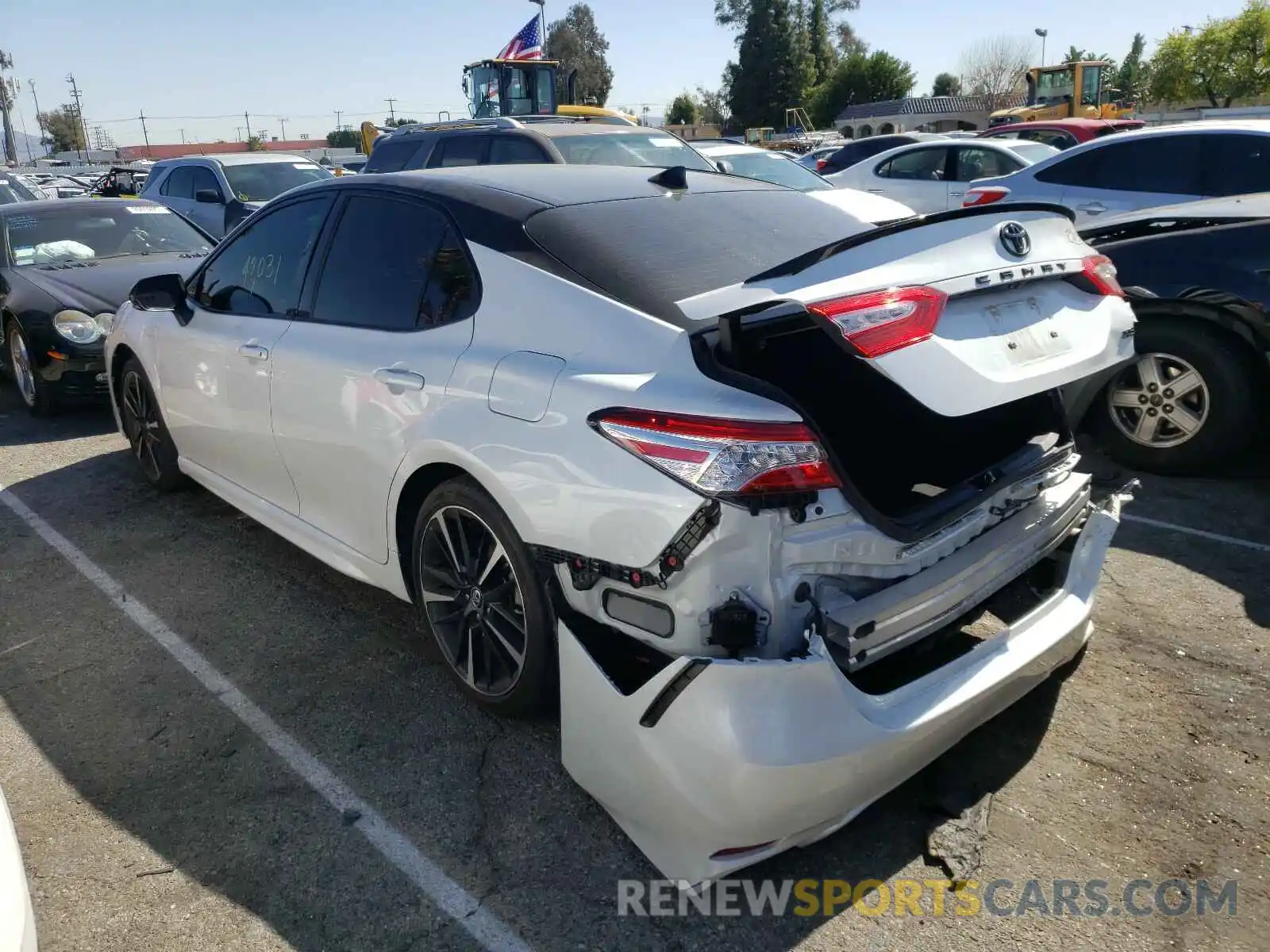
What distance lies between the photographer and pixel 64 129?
10081 centimetres

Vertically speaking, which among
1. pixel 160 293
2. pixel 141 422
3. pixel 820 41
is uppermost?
pixel 820 41

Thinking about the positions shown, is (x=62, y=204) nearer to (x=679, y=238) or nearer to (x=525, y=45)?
(x=679, y=238)

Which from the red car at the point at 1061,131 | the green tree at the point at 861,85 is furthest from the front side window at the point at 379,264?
Answer: the green tree at the point at 861,85

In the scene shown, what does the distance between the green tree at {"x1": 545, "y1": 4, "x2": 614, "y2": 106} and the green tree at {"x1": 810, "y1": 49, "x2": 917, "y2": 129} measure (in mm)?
26220

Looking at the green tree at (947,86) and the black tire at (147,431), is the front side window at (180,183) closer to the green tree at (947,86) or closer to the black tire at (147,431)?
the black tire at (147,431)

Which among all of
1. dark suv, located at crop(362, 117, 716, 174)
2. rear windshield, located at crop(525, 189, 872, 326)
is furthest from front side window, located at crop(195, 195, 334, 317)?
dark suv, located at crop(362, 117, 716, 174)

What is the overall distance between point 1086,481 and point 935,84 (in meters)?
85.5

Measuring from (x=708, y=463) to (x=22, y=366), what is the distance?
7.04m

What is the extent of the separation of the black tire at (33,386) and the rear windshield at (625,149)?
16.1 feet

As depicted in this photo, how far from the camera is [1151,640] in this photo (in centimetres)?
359

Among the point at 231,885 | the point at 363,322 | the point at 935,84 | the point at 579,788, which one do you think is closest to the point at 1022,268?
the point at 579,788

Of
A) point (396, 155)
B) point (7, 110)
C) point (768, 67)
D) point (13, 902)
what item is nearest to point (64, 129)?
point (7, 110)

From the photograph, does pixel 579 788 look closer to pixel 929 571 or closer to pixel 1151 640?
pixel 929 571

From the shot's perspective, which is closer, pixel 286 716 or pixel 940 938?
pixel 940 938
